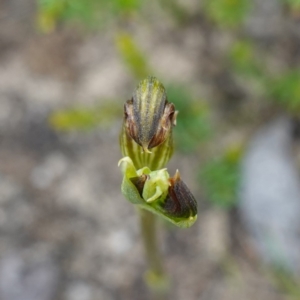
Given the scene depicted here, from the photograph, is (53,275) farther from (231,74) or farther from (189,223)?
(189,223)

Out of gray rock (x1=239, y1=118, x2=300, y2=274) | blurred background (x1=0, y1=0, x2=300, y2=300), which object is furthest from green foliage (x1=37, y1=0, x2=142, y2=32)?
gray rock (x1=239, y1=118, x2=300, y2=274)

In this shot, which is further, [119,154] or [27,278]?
[119,154]

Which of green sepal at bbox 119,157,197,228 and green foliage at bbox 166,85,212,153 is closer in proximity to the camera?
green sepal at bbox 119,157,197,228

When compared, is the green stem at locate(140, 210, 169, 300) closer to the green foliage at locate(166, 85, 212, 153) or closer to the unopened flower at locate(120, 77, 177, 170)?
the unopened flower at locate(120, 77, 177, 170)

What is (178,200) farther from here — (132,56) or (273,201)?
(273,201)

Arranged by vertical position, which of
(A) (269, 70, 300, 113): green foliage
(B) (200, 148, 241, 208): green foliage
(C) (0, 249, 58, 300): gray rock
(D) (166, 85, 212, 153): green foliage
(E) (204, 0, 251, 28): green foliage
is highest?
(E) (204, 0, 251, 28): green foliage

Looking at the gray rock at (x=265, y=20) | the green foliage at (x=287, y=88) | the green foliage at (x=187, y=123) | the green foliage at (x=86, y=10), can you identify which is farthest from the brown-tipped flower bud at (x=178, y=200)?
the gray rock at (x=265, y=20)

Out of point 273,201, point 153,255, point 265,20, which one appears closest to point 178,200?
point 153,255

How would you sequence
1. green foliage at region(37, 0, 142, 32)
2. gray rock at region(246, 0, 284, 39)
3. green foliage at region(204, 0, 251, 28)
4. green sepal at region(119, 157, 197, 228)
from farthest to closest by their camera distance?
1. gray rock at region(246, 0, 284, 39)
2. green foliage at region(204, 0, 251, 28)
3. green foliage at region(37, 0, 142, 32)
4. green sepal at region(119, 157, 197, 228)
